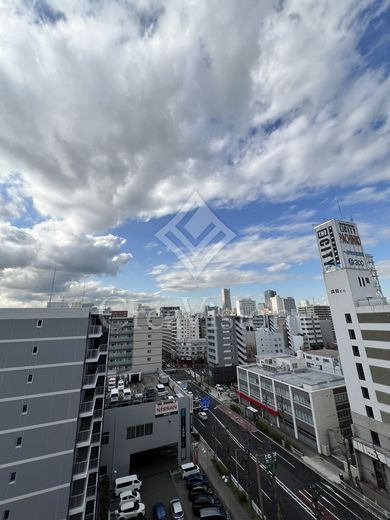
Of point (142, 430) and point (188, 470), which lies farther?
point (142, 430)

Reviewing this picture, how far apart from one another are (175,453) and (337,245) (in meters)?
29.3

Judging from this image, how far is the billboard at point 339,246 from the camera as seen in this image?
2617cm

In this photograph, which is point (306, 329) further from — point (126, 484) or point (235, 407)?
point (126, 484)

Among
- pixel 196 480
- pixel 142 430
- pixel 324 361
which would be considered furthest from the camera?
pixel 324 361

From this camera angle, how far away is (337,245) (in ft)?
86.4

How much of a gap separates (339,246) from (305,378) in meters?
19.3

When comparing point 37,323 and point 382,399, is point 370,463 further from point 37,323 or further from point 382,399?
point 37,323

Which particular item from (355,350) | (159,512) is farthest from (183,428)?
(355,350)

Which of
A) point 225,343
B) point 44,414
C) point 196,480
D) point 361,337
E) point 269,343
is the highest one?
point 361,337

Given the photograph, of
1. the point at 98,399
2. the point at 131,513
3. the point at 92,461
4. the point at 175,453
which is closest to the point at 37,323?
the point at 98,399

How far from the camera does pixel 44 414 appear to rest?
14.6m

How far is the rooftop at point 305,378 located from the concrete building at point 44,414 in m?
24.2

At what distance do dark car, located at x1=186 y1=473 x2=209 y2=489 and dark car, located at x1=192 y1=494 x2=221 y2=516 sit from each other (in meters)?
1.66

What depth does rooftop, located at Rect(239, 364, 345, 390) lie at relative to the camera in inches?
1127
